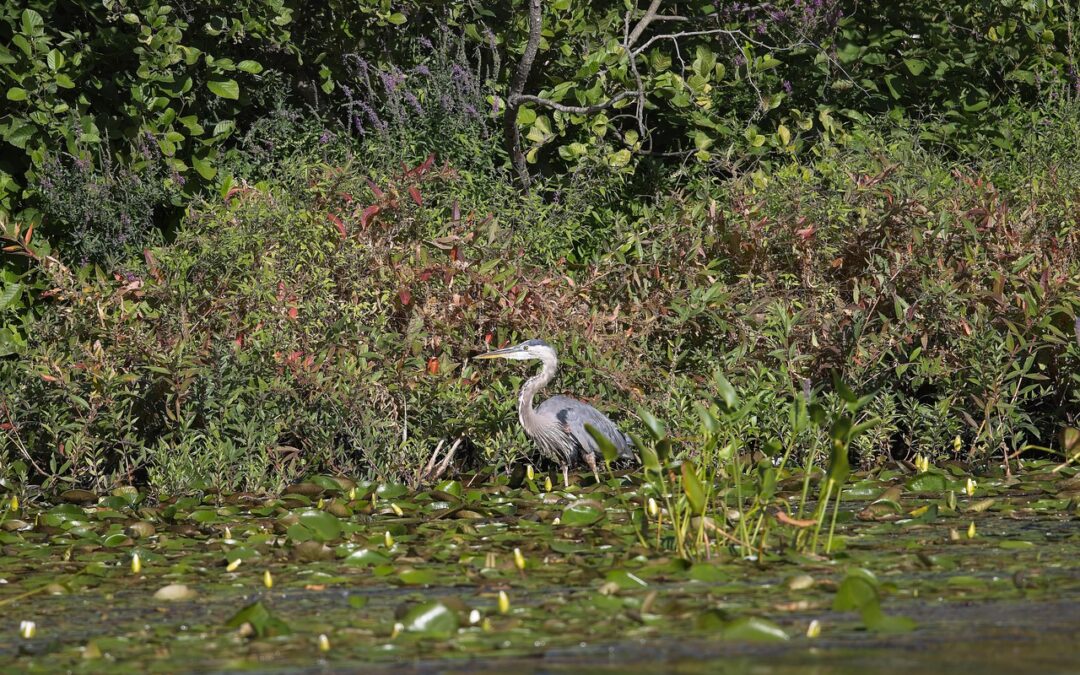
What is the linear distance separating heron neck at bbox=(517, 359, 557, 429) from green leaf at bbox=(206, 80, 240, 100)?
2.93 metres

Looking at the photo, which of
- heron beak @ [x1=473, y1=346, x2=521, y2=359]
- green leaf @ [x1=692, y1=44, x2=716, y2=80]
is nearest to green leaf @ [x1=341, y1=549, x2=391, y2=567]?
heron beak @ [x1=473, y1=346, x2=521, y2=359]

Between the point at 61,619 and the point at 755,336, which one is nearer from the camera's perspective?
the point at 61,619

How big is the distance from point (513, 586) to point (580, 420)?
2.36 metres

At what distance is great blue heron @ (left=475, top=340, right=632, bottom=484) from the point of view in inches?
265

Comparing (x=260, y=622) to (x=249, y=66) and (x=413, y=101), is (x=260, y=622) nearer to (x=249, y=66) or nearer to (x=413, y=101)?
(x=413, y=101)

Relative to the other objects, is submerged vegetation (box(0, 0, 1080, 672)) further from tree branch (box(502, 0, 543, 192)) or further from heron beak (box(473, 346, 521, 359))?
heron beak (box(473, 346, 521, 359))

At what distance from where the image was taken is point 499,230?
7520 millimetres

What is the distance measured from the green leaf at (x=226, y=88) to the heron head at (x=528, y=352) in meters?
2.75

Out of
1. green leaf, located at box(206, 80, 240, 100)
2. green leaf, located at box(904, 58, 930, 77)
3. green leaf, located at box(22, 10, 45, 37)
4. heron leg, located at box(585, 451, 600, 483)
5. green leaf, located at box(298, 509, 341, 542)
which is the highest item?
green leaf, located at box(22, 10, 45, 37)

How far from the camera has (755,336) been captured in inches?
276

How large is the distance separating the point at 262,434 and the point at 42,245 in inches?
93.6

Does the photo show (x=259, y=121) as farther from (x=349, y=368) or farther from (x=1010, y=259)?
(x=1010, y=259)

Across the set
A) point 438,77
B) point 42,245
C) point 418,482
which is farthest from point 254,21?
point 418,482

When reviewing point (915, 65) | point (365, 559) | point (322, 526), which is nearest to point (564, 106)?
point (915, 65)
